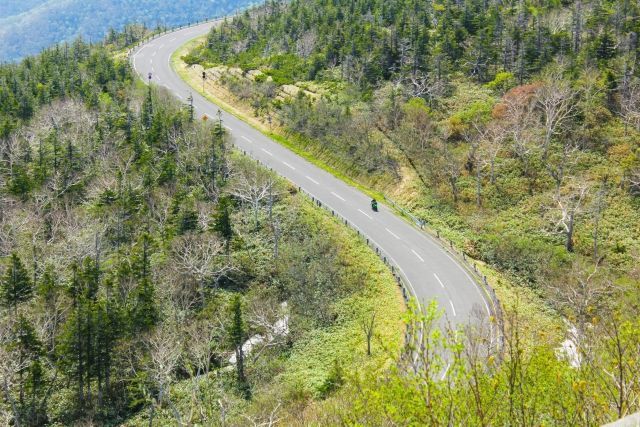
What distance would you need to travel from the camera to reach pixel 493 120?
6506 centimetres

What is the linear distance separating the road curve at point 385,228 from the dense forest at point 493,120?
8.44 feet

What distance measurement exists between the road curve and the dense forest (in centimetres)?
257

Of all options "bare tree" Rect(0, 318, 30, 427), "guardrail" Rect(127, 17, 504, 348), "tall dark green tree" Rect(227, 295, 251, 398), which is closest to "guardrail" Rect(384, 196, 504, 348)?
"guardrail" Rect(127, 17, 504, 348)

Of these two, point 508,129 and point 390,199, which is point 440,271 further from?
point 508,129

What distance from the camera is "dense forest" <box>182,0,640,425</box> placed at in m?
49.8

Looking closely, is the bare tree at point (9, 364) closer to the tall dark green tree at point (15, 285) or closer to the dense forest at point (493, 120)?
the tall dark green tree at point (15, 285)

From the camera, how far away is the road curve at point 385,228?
146 ft

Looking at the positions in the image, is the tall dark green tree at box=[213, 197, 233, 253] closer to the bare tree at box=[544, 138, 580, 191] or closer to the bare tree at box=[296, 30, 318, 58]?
the bare tree at box=[544, 138, 580, 191]

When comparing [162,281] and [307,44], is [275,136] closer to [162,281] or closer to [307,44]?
[307,44]

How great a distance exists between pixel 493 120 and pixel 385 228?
20455 millimetres

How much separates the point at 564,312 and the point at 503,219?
14.5 metres

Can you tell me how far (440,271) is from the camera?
48281 mm

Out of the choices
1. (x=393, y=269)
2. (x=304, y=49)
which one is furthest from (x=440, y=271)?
(x=304, y=49)

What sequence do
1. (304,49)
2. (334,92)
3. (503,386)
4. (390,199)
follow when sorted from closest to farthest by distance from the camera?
(503,386), (390,199), (334,92), (304,49)
